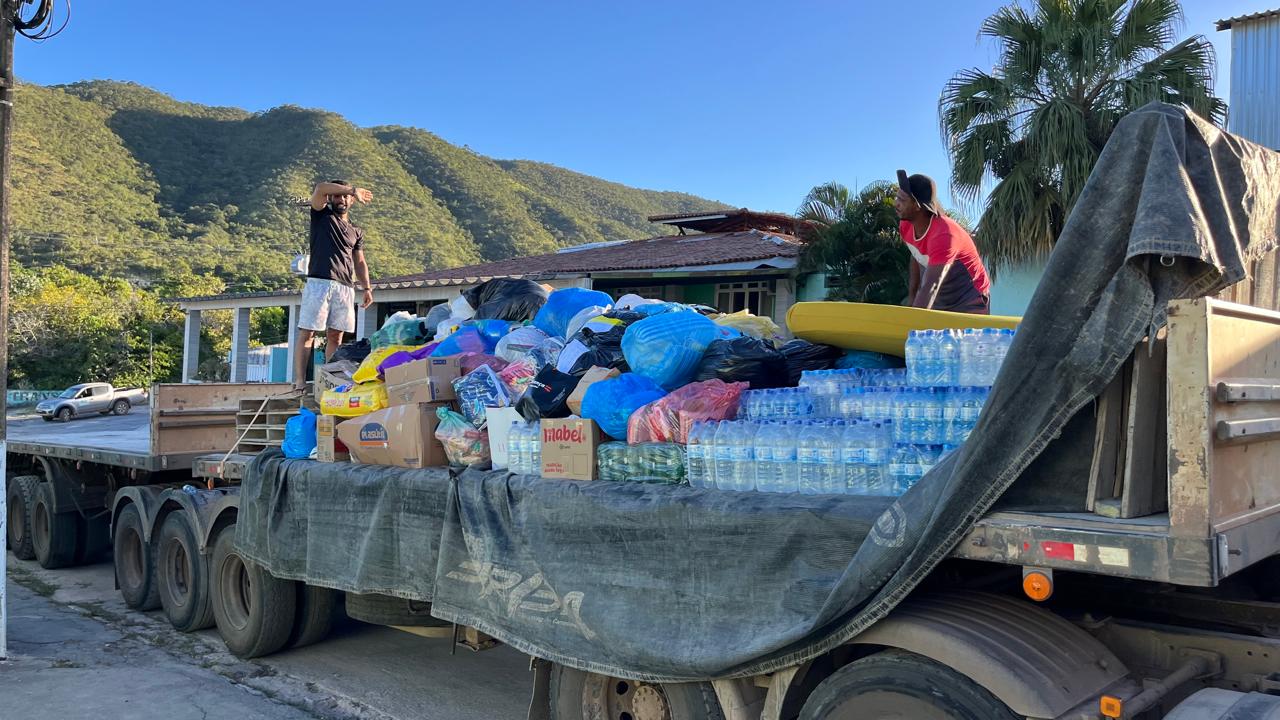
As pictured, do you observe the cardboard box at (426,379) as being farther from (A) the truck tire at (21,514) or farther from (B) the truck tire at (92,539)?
(A) the truck tire at (21,514)

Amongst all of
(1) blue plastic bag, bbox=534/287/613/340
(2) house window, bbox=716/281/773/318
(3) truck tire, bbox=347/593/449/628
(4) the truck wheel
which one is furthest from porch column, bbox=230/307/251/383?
(4) the truck wheel

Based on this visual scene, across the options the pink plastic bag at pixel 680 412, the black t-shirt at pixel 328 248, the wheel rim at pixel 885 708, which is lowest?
the wheel rim at pixel 885 708

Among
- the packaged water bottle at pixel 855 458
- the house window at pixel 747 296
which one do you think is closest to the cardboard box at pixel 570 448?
the packaged water bottle at pixel 855 458

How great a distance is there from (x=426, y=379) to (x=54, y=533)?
7029 millimetres

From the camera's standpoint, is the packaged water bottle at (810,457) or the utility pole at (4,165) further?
the utility pole at (4,165)

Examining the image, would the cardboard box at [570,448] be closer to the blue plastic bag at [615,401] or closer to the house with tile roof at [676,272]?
Result: the blue plastic bag at [615,401]

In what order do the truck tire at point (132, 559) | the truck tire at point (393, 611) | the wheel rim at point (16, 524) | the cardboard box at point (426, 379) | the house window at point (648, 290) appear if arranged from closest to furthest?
1. the cardboard box at point (426, 379)
2. the truck tire at point (393, 611)
3. the truck tire at point (132, 559)
4. the wheel rim at point (16, 524)
5. the house window at point (648, 290)

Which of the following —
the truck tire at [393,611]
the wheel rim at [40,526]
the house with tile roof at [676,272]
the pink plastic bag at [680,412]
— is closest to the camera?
the pink plastic bag at [680,412]

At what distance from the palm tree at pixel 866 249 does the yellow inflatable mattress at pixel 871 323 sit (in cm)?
1164

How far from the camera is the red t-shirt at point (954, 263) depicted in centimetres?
523

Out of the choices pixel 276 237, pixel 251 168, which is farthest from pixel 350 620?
pixel 251 168

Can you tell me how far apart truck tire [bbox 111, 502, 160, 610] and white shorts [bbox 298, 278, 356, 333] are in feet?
7.54

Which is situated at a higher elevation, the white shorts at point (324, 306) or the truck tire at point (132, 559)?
the white shorts at point (324, 306)

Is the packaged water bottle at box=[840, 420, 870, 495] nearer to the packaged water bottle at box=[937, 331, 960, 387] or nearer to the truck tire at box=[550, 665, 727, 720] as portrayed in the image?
the packaged water bottle at box=[937, 331, 960, 387]
